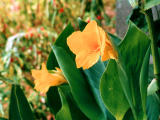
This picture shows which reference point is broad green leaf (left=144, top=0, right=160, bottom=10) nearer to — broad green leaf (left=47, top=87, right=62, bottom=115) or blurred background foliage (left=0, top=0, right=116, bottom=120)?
broad green leaf (left=47, top=87, right=62, bottom=115)

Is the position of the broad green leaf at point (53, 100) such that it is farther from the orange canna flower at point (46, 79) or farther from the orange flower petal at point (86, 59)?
the orange flower petal at point (86, 59)

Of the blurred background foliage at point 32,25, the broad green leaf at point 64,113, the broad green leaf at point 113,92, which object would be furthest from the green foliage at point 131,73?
the blurred background foliage at point 32,25

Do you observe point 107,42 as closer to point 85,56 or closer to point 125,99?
point 85,56

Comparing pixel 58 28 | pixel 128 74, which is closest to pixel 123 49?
pixel 128 74

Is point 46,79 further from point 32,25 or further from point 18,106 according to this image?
point 32,25

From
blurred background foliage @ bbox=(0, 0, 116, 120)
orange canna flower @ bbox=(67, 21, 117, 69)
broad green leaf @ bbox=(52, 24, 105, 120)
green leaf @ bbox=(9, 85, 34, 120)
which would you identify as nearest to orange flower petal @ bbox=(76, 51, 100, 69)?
orange canna flower @ bbox=(67, 21, 117, 69)

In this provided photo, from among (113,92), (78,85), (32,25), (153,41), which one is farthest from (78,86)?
(32,25)
